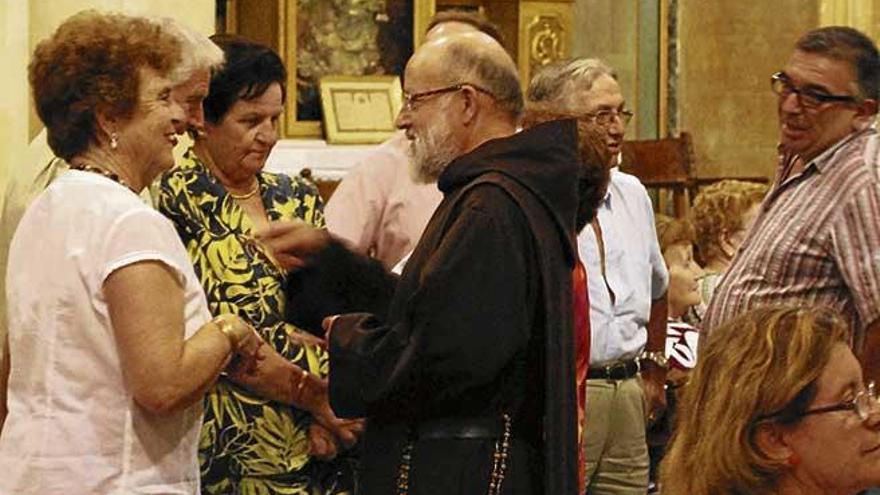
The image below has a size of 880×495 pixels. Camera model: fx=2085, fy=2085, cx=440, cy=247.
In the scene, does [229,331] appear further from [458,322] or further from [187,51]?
[187,51]

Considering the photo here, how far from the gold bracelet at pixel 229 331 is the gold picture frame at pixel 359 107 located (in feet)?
20.4

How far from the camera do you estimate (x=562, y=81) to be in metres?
6.07

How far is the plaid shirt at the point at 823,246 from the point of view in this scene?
4.92 m

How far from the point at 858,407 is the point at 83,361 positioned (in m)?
1.40

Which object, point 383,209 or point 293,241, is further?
point 383,209

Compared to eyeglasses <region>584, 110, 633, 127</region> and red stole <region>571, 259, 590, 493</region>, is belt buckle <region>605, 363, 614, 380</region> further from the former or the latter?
red stole <region>571, 259, 590, 493</region>

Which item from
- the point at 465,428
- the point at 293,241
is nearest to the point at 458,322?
the point at 465,428

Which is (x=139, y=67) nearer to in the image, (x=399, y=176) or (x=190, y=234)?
(x=190, y=234)

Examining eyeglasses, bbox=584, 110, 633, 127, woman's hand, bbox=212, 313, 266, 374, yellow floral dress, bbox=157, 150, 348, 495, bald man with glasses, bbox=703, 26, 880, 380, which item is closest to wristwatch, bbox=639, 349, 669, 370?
eyeglasses, bbox=584, 110, 633, 127

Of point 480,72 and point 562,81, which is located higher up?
point 480,72

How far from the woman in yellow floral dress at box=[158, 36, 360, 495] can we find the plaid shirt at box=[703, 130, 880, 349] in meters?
1.10

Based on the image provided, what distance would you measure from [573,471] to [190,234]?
3.40 ft

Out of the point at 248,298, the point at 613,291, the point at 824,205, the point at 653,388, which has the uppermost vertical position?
the point at 824,205

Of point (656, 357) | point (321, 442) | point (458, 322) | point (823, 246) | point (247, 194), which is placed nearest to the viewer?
point (458, 322)
